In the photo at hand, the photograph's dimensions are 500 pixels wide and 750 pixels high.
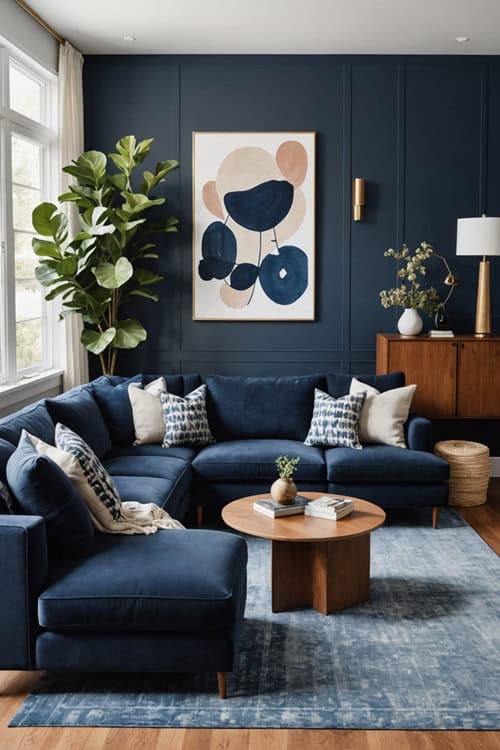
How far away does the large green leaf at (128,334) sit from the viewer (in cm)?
586

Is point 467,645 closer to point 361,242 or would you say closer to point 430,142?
point 361,242

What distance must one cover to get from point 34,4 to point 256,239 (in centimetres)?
217

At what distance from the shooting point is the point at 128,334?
5.90 meters

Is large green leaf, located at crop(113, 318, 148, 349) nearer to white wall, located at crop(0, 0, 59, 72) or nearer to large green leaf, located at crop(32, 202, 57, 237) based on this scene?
large green leaf, located at crop(32, 202, 57, 237)

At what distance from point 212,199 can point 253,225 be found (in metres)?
0.36

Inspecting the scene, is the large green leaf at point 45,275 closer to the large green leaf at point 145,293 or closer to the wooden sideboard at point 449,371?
the large green leaf at point 145,293

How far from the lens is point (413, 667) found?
10.5ft

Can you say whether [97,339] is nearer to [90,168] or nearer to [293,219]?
[90,168]

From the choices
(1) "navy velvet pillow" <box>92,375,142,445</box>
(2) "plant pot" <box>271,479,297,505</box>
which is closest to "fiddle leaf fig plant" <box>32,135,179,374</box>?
(1) "navy velvet pillow" <box>92,375,142,445</box>

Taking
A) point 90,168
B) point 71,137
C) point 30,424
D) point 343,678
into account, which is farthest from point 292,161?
point 343,678

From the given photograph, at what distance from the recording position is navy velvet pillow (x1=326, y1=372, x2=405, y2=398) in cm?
555

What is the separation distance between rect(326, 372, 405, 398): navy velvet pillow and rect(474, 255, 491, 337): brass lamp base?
2.74 ft

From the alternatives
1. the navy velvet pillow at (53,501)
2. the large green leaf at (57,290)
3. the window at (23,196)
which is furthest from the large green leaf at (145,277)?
the navy velvet pillow at (53,501)

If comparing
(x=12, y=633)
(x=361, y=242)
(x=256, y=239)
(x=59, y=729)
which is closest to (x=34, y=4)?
(x=256, y=239)
